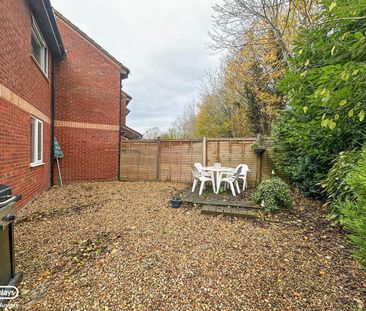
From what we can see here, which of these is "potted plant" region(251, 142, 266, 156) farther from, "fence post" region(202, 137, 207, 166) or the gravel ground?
the gravel ground

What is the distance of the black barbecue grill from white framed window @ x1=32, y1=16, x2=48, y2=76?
5843 millimetres

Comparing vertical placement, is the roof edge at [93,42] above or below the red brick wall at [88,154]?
above

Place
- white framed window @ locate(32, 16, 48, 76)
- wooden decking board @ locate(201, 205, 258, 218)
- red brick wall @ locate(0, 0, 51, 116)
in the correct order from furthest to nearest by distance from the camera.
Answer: white framed window @ locate(32, 16, 48, 76)
wooden decking board @ locate(201, 205, 258, 218)
red brick wall @ locate(0, 0, 51, 116)

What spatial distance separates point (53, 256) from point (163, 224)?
184 cm

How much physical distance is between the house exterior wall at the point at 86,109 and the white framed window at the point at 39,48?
116 centimetres

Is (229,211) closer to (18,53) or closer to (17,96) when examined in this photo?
(17,96)

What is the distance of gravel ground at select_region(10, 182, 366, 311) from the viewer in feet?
6.42

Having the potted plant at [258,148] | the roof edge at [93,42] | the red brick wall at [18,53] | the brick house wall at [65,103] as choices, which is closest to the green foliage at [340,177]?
the potted plant at [258,148]

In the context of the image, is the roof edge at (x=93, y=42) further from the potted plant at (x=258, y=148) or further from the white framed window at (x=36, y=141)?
the potted plant at (x=258, y=148)

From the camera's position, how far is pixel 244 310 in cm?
181

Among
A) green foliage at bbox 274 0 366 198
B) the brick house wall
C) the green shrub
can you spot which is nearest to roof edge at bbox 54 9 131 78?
the brick house wall

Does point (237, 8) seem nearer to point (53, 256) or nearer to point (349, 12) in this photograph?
point (349, 12)

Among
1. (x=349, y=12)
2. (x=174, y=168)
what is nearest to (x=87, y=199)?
(x=174, y=168)

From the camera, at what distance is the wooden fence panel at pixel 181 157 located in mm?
7352
